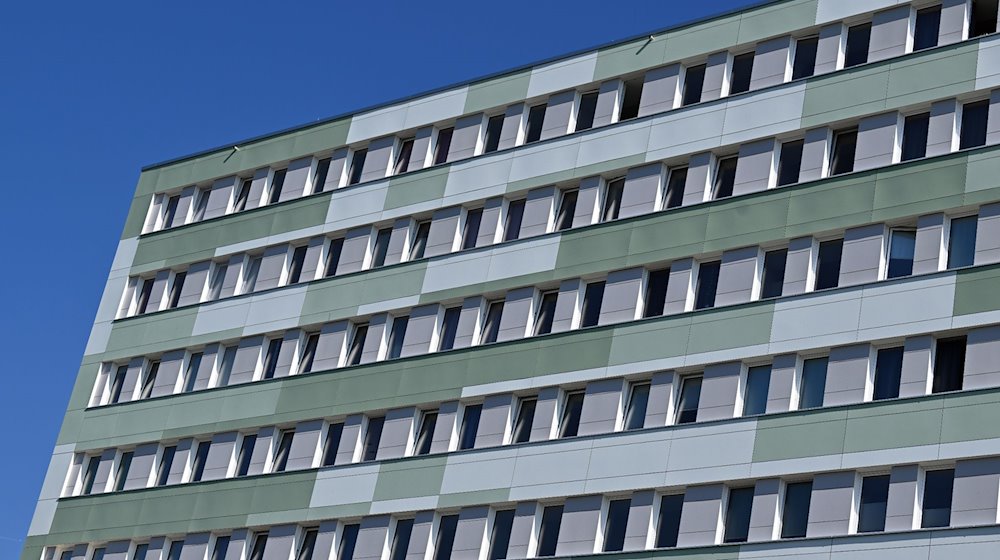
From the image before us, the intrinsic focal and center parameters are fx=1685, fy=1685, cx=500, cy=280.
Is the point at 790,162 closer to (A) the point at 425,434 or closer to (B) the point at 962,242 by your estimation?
(B) the point at 962,242

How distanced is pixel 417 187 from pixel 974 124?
881 inches

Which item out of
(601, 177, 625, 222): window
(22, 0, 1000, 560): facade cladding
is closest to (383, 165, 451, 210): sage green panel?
(22, 0, 1000, 560): facade cladding

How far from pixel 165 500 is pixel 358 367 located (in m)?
10.0

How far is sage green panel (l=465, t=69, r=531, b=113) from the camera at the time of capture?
205ft

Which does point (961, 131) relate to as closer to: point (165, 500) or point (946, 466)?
point (946, 466)

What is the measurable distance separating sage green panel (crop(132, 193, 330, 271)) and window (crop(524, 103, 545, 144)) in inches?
373

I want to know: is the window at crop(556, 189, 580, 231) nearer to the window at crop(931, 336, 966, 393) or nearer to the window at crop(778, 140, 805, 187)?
the window at crop(778, 140, 805, 187)

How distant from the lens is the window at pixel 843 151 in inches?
2051

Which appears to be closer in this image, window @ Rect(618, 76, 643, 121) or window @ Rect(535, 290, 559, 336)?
A: window @ Rect(535, 290, 559, 336)

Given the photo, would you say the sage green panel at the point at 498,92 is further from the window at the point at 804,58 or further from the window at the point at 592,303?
the window at the point at 804,58

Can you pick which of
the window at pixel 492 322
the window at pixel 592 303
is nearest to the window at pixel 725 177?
the window at pixel 592 303

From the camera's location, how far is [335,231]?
217 ft

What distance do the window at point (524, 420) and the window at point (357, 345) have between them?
8.40 meters

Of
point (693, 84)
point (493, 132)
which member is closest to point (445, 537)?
point (493, 132)
